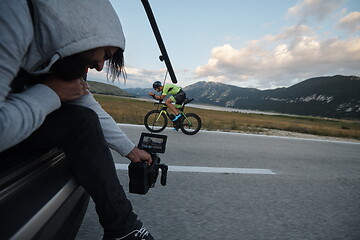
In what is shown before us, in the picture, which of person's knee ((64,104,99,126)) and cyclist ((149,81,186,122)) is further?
cyclist ((149,81,186,122))

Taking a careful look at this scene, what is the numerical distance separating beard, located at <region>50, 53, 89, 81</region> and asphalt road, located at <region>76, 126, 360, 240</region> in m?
1.08

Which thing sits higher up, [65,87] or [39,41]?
[39,41]

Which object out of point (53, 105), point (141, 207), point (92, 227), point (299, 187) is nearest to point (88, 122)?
point (53, 105)

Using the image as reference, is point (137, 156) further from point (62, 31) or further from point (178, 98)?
point (178, 98)

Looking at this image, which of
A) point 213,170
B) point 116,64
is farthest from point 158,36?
point 213,170

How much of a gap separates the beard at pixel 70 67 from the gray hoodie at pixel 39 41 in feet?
0.15

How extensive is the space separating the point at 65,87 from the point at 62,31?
244 mm

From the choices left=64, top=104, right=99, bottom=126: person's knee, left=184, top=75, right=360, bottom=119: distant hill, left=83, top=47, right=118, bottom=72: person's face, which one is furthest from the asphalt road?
left=184, top=75, right=360, bottom=119: distant hill

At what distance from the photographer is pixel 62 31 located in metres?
0.76

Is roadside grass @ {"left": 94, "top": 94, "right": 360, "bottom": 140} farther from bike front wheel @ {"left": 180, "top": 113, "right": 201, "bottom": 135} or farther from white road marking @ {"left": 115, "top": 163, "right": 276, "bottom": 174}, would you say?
white road marking @ {"left": 115, "top": 163, "right": 276, "bottom": 174}

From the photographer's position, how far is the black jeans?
931mm

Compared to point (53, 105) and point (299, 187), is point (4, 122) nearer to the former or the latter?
point (53, 105)

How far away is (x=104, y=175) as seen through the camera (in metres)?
1.04

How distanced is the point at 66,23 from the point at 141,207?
5.04ft
